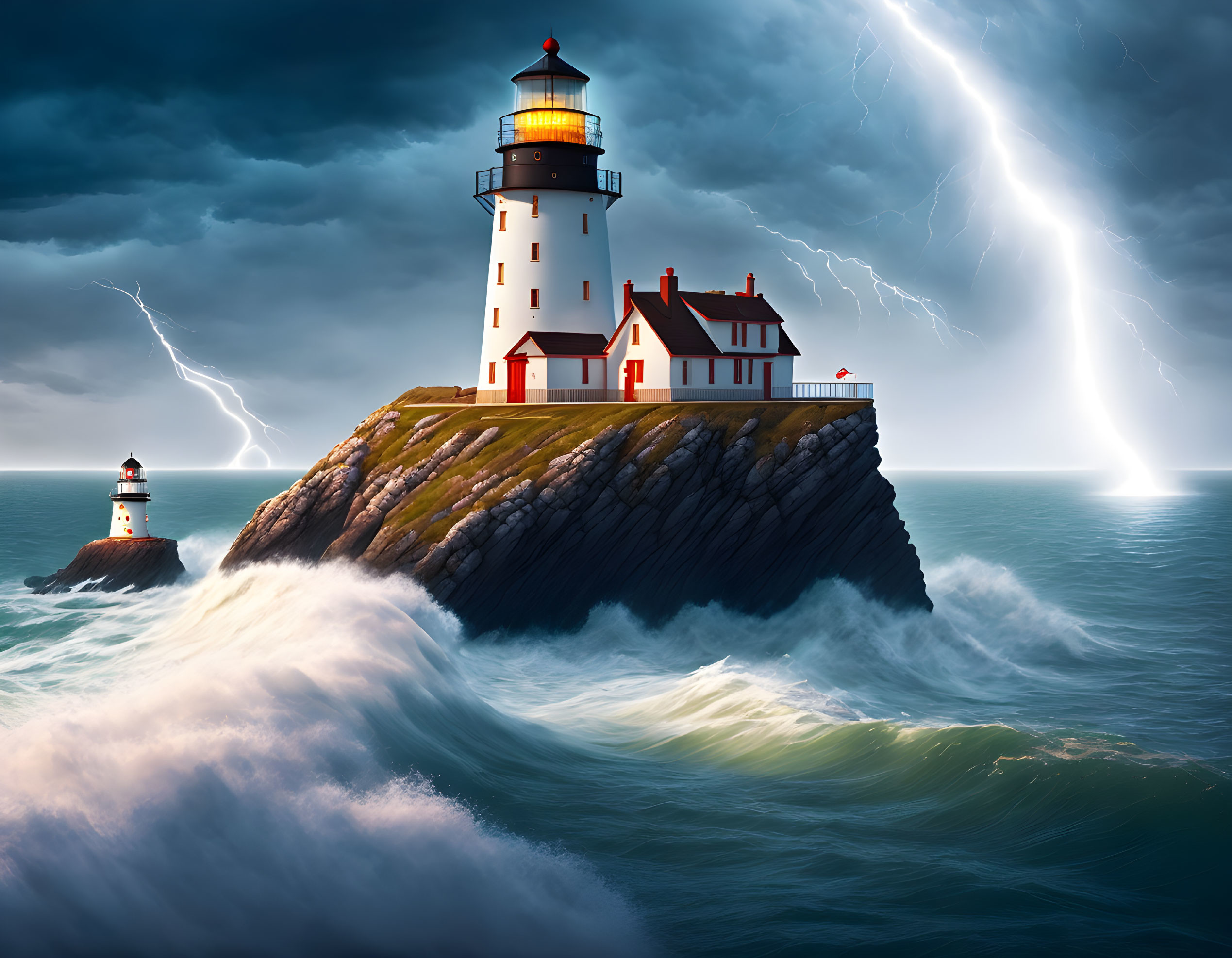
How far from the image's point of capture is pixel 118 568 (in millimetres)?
50094

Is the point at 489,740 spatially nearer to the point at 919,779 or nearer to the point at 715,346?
the point at 919,779

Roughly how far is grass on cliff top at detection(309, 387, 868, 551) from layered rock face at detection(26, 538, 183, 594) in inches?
560

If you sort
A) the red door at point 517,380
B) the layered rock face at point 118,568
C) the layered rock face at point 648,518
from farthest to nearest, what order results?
1. the layered rock face at point 118,568
2. the red door at point 517,380
3. the layered rock face at point 648,518

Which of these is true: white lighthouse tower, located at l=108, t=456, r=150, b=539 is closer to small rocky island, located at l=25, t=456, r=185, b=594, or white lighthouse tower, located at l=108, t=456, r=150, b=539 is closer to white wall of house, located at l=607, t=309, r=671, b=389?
small rocky island, located at l=25, t=456, r=185, b=594

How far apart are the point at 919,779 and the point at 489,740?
27.4ft

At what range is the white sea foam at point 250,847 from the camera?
36.8 feet

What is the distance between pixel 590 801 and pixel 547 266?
34.0 metres

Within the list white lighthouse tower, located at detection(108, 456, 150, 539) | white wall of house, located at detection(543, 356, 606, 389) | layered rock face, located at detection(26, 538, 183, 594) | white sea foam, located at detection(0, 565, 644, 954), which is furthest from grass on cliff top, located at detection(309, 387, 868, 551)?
white sea foam, located at detection(0, 565, 644, 954)

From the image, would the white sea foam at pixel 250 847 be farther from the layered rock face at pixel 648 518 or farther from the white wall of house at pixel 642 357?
the white wall of house at pixel 642 357

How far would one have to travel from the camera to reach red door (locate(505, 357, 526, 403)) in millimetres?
47281

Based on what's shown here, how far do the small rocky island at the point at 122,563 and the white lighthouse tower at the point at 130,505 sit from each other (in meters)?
0.03

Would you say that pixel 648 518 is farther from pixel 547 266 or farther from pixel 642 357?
pixel 547 266

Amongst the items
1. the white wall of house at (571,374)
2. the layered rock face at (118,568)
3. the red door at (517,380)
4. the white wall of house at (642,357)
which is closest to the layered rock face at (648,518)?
the white wall of house at (642,357)

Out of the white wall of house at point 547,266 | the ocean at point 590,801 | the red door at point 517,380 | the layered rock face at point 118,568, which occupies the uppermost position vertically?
the white wall of house at point 547,266
